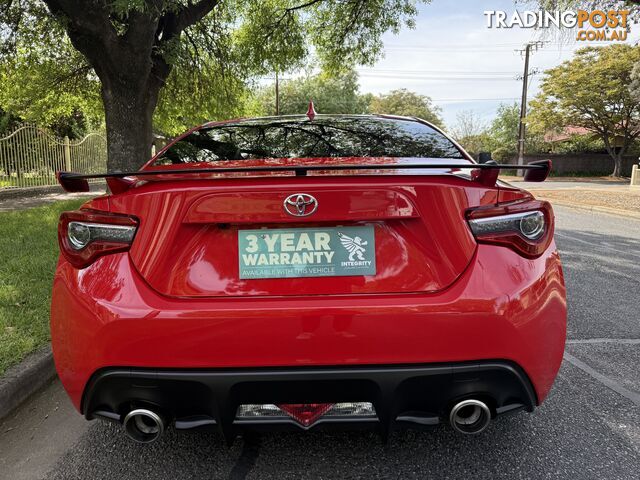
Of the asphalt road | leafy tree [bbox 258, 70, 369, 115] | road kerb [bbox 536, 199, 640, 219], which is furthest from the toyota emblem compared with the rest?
leafy tree [bbox 258, 70, 369, 115]

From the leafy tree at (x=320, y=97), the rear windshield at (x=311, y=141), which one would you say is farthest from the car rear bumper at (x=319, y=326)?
the leafy tree at (x=320, y=97)

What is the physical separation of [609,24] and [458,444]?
12898 mm

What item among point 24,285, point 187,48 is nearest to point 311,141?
point 24,285

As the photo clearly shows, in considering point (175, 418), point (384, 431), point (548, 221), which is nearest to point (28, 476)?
point (175, 418)

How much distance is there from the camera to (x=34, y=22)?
342 inches

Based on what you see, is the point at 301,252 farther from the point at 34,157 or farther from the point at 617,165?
the point at 617,165

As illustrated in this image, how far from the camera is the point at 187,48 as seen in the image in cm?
950

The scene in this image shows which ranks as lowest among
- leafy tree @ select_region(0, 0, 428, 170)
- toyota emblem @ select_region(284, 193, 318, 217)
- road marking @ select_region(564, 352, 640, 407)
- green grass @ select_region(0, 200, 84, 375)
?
road marking @ select_region(564, 352, 640, 407)

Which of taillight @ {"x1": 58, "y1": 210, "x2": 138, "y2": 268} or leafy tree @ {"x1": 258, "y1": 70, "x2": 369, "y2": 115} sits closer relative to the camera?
taillight @ {"x1": 58, "y1": 210, "x2": 138, "y2": 268}

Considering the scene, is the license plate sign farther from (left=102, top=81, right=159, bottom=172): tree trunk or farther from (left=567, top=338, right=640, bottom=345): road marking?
(left=102, top=81, right=159, bottom=172): tree trunk

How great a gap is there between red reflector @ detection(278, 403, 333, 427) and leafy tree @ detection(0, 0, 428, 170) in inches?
234

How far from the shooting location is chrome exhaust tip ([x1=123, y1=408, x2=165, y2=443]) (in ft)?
5.49

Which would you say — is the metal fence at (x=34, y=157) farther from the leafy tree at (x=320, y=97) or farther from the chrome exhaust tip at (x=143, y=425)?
the leafy tree at (x=320, y=97)

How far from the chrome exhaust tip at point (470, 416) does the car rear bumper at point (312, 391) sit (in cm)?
2
